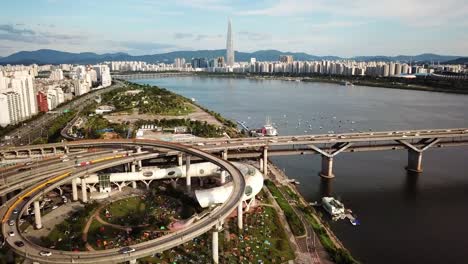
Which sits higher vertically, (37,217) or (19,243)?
(19,243)

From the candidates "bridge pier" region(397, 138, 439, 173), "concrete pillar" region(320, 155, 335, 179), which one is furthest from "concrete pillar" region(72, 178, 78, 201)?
"bridge pier" region(397, 138, 439, 173)

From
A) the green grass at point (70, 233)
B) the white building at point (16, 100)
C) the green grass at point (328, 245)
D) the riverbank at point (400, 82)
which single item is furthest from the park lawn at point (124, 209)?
the riverbank at point (400, 82)

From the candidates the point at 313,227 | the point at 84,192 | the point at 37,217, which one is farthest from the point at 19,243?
the point at 313,227

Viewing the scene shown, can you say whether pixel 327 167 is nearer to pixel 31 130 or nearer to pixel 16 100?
pixel 31 130

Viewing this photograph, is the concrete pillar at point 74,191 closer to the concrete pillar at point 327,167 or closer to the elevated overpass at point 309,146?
the elevated overpass at point 309,146

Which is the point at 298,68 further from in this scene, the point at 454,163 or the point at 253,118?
the point at 454,163

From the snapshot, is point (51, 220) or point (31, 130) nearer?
point (51, 220)
